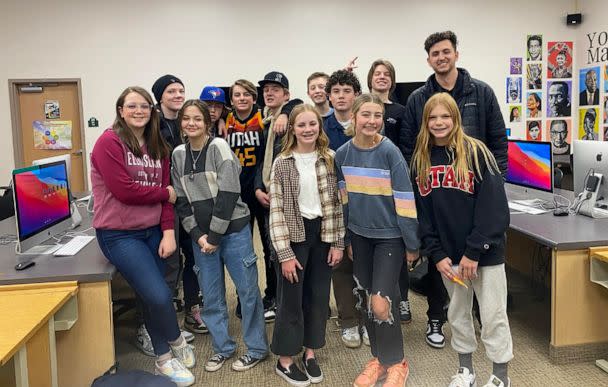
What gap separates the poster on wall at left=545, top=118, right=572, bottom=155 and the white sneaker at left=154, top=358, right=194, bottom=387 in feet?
21.5

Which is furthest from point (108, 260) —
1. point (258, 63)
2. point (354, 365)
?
point (258, 63)

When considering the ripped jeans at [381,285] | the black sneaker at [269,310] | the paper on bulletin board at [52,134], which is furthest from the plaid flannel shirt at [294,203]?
the paper on bulletin board at [52,134]

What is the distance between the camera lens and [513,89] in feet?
23.4

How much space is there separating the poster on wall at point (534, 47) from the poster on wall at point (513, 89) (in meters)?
0.37

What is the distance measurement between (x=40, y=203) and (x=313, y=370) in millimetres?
1611

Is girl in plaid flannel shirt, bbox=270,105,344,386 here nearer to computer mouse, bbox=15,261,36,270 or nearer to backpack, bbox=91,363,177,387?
backpack, bbox=91,363,177,387

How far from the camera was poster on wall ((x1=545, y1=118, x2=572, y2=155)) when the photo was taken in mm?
7273

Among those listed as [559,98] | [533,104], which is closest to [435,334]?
[533,104]

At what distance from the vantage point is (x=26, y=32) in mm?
6332

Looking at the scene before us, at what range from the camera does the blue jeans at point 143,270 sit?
2.24 m

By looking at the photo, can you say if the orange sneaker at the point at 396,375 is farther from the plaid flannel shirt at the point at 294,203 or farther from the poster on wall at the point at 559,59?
the poster on wall at the point at 559,59

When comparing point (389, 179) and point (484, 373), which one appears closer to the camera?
point (389, 179)

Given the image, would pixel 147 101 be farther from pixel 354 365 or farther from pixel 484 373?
pixel 484 373

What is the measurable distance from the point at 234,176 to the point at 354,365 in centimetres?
115
